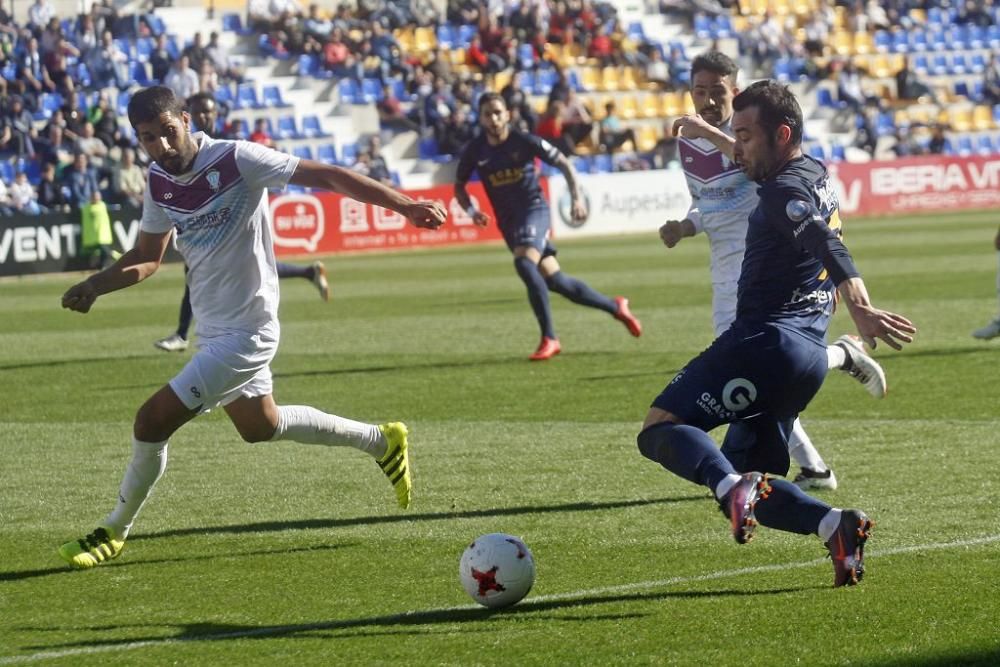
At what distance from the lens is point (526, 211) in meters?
14.8

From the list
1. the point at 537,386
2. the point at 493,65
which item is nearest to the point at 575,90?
the point at 493,65

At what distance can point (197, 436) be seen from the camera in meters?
11.0

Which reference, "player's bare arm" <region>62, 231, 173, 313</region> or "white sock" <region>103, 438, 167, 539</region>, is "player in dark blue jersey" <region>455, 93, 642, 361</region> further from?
"white sock" <region>103, 438, 167, 539</region>

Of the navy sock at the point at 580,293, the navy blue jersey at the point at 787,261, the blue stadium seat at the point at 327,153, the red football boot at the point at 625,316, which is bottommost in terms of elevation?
the blue stadium seat at the point at 327,153

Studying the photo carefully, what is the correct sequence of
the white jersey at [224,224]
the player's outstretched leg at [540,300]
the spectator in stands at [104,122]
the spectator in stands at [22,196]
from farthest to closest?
the spectator in stands at [104,122] < the spectator in stands at [22,196] < the player's outstretched leg at [540,300] < the white jersey at [224,224]

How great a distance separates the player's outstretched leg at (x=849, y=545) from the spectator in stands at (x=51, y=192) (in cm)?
2440

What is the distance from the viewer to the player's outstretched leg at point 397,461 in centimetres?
793

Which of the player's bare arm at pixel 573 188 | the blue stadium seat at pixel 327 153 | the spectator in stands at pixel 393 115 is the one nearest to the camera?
the player's bare arm at pixel 573 188

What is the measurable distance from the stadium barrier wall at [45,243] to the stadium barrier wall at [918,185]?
55.2 feet

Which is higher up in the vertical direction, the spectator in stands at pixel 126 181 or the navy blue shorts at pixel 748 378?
the navy blue shorts at pixel 748 378

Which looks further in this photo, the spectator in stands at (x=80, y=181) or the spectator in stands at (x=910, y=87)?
the spectator in stands at (x=910, y=87)

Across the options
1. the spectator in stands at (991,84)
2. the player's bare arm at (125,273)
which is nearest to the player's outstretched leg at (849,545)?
the player's bare arm at (125,273)

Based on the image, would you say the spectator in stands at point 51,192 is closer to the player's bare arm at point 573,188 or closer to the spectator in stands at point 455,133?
the spectator in stands at point 455,133

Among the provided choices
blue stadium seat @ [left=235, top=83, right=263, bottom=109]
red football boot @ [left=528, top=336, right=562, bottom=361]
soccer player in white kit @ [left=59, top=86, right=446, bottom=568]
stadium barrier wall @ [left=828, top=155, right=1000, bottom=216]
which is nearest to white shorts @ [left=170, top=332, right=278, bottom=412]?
soccer player in white kit @ [left=59, top=86, right=446, bottom=568]
